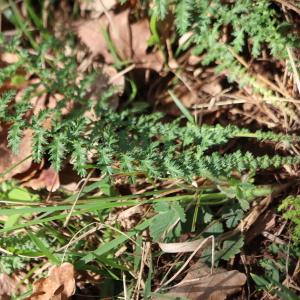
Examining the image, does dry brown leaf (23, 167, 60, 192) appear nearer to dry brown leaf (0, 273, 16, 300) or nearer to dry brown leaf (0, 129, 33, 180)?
dry brown leaf (0, 129, 33, 180)

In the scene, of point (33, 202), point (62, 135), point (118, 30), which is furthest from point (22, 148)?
point (118, 30)

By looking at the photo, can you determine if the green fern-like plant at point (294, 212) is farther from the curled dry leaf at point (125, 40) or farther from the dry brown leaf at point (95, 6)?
the dry brown leaf at point (95, 6)

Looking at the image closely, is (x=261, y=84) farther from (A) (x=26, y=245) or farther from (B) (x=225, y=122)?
(A) (x=26, y=245)

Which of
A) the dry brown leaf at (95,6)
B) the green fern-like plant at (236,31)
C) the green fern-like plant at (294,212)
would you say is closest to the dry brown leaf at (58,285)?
the green fern-like plant at (294,212)

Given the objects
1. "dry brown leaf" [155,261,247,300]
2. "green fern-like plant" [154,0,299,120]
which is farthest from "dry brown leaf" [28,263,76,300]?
"green fern-like plant" [154,0,299,120]

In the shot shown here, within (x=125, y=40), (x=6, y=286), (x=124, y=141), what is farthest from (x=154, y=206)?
(x=125, y=40)
